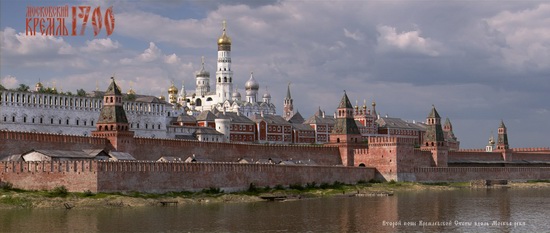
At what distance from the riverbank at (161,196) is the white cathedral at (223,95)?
67792 mm

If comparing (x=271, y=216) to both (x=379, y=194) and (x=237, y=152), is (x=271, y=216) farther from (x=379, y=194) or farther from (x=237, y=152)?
(x=237, y=152)

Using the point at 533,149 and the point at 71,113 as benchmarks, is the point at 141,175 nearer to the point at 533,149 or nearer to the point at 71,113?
the point at 71,113

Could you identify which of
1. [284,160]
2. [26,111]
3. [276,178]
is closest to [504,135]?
[284,160]

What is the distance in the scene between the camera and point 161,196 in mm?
54469

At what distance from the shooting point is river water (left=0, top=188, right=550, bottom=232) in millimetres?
40500

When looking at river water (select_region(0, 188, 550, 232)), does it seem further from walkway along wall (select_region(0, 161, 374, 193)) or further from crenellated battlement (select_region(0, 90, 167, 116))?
Answer: crenellated battlement (select_region(0, 90, 167, 116))

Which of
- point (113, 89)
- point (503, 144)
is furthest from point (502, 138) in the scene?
point (113, 89)

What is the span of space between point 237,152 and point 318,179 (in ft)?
28.4

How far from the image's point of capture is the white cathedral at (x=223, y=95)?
454 feet

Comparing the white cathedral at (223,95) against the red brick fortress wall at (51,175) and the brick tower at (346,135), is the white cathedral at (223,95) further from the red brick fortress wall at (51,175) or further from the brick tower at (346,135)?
the red brick fortress wall at (51,175)

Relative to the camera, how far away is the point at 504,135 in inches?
4161

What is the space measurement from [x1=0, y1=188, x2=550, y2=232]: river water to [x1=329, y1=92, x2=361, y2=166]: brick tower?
2269cm

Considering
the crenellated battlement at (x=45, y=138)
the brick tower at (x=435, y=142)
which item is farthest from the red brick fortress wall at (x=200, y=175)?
the brick tower at (x=435, y=142)

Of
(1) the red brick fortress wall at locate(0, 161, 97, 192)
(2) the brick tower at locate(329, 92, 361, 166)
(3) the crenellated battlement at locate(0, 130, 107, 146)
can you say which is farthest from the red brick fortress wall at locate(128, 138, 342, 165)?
(1) the red brick fortress wall at locate(0, 161, 97, 192)
